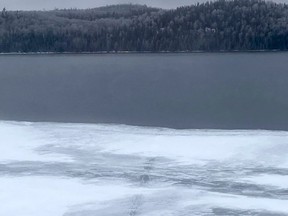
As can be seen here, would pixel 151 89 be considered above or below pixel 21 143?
below

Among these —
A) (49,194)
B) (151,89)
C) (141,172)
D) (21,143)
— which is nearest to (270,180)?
(141,172)

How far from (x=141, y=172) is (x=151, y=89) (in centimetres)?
1390

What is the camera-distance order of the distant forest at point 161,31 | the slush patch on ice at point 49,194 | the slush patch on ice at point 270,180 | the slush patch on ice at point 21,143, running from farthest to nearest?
the distant forest at point 161,31
the slush patch on ice at point 21,143
the slush patch on ice at point 270,180
the slush patch on ice at point 49,194

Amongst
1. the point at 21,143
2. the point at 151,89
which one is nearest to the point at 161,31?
the point at 151,89

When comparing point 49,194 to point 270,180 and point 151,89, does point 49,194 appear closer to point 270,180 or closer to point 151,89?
point 270,180

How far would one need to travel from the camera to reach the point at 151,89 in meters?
19.3

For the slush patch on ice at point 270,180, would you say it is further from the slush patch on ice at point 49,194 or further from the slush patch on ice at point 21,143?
the slush patch on ice at point 21,143

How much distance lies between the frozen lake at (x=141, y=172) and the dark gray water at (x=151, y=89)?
477 cm

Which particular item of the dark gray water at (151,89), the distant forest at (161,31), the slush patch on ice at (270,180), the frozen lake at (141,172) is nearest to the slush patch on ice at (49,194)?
the frozen lake at (141,172)

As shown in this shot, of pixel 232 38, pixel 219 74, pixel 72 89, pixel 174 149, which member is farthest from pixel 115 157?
pixel 232 38

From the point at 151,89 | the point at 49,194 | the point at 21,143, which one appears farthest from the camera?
the point at 151,89

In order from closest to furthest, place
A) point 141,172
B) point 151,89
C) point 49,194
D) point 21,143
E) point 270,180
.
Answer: point 49,194 → point 270,180 → point 141,172 → point 21,143 → point 151,89

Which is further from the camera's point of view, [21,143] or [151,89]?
[151,89]

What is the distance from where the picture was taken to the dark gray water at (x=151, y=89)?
1338cm
